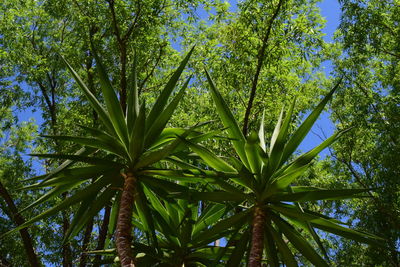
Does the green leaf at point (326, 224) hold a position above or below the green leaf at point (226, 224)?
below

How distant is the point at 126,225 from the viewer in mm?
3271

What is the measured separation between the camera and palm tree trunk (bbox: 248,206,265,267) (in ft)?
10.4

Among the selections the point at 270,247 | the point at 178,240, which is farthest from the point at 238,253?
the point at 178,240

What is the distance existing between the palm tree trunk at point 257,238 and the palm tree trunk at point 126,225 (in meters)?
0.80

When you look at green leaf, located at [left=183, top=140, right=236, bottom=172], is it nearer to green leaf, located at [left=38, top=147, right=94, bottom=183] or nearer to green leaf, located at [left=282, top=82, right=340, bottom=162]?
green leaf, located at [left=282, top=82, right=340, bottom=162]

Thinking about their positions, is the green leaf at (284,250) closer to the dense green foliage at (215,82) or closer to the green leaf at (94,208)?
the green leaf at (94,208)

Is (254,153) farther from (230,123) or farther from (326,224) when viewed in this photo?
(326,224)

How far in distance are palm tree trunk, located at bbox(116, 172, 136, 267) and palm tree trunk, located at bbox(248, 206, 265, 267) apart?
2.62 ft

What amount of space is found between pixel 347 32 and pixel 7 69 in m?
8.61

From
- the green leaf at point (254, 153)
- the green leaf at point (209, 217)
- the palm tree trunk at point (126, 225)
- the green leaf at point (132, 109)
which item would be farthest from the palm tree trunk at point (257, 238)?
the green leaf at point (132, 109)

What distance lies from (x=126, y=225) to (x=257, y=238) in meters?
0.92

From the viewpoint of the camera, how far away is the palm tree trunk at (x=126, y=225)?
308cm

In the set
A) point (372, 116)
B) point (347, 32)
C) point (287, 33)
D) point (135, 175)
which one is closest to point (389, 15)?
point (347, 32)

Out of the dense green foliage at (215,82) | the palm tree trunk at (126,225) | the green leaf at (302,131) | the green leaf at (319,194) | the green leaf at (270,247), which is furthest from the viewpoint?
the dense green foliage at (215,82)
